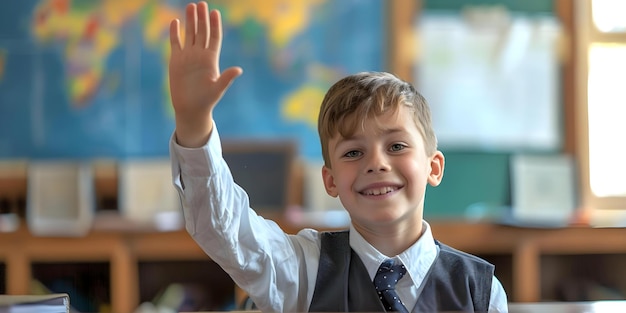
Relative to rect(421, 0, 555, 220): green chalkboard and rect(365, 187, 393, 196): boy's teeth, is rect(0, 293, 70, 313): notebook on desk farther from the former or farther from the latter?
rect(421, 0, 555, 220): green chalkboard

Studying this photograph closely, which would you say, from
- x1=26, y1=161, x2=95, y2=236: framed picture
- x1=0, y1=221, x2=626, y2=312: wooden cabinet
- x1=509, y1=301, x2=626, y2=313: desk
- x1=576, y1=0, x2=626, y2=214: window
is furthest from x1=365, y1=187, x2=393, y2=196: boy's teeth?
x1=576, y1=0, x2=626, y2=214: window

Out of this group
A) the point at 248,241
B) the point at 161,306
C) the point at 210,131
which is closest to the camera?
the point at 210,131

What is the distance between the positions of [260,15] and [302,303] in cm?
255

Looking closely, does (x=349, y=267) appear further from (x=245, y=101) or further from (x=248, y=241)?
(x=245, y=101)

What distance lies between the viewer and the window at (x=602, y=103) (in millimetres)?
3727

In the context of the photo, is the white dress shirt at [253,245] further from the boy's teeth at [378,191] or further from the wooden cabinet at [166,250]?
the wooden cabinet at [166,250]

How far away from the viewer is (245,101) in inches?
142

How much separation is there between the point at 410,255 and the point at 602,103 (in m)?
2.87

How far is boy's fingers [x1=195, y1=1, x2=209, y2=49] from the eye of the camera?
0.99 metres

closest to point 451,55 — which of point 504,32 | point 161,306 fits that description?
point 504,32

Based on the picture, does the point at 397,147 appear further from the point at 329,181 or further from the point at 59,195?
the point at 59,195

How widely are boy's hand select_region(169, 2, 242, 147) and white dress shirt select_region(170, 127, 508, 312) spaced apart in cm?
7

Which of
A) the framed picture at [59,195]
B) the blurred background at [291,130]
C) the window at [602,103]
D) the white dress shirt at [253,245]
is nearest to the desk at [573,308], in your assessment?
the white dress shirt at [253,245]

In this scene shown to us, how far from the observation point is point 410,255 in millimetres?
1230
